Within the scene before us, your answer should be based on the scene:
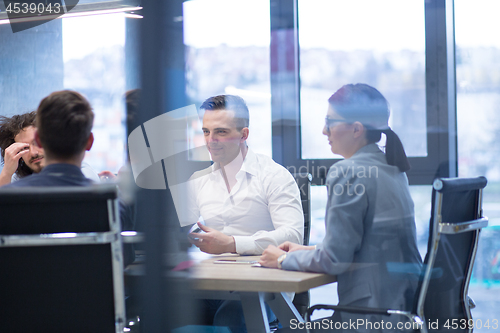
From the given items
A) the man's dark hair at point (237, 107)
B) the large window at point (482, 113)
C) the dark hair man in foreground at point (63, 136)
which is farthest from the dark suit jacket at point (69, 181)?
the large window at point (482, 113)

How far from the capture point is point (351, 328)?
1369mm

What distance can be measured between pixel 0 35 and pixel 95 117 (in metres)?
0.84

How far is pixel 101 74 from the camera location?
3.70 feet

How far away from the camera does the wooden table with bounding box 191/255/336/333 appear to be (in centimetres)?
109

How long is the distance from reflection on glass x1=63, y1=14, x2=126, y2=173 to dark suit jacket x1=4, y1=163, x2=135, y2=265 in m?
0.05

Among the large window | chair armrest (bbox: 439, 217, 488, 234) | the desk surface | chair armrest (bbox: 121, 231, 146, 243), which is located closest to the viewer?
chair armrest (bbox: 121, 231, 146, 243)

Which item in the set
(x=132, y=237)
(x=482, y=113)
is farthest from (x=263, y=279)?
(x=482, y=113)

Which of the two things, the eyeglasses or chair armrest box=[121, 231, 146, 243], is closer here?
chair armrest box=[121, 231, 146, 243]

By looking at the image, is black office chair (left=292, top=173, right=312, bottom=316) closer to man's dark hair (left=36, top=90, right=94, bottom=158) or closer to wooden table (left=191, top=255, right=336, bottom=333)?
wooden table (left=191, top=255, right=336, bottom=333)

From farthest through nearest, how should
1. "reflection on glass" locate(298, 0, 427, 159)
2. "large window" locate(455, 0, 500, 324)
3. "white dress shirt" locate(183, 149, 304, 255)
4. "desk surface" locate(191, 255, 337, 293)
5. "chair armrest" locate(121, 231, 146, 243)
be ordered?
"large window" locate(455, 0, 500, 324) → "white dress shirt" locate(183, 149, 304, 255) → "reflection on glass" locate(298, 0, 427, 159) → "desk surface" locate(191, 255, 337, 293) → "chair armrest" locate(121, 231, 146, 243)

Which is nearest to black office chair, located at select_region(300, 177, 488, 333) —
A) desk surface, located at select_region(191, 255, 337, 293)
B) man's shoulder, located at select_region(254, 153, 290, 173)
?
desk surface, located at select_region(191, 255, 337, 293)

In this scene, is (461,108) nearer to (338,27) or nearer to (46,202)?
(338,27)

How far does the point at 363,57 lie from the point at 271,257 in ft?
3.00

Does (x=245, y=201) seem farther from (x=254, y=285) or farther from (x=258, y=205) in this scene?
(x=254, y=285)
